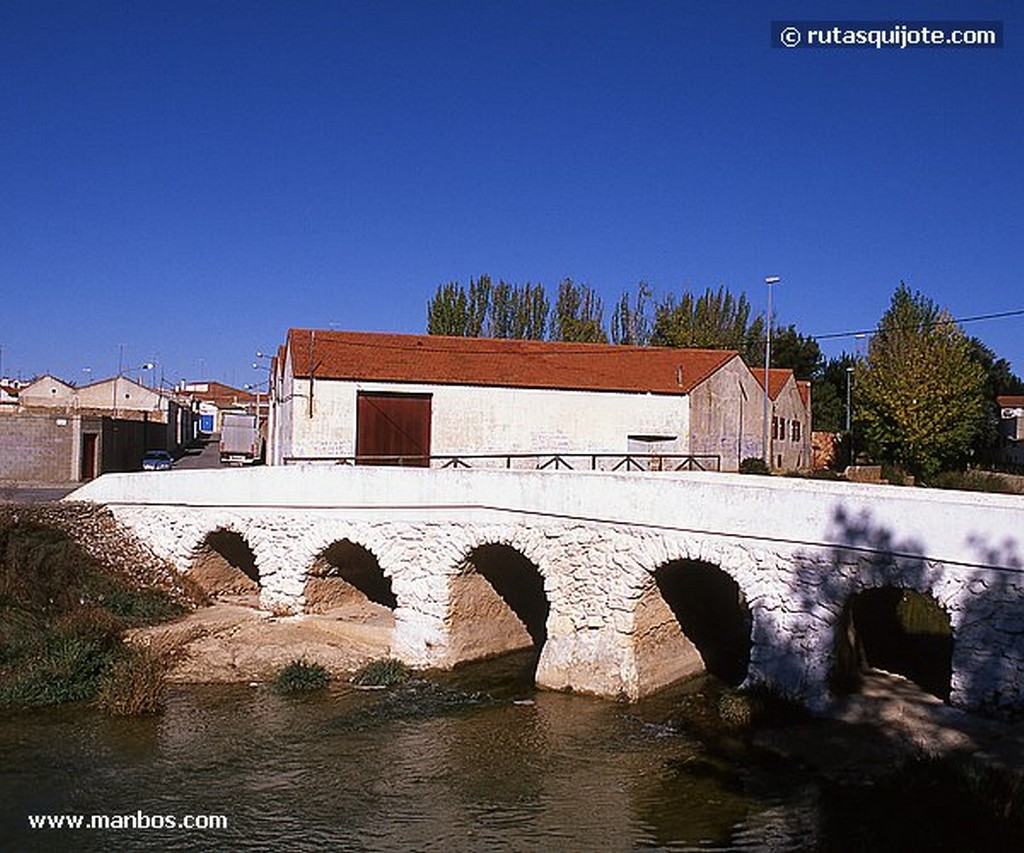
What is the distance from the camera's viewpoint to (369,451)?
2528 cm

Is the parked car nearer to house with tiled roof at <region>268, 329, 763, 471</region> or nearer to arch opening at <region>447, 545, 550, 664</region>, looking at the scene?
house with tiled roof at <region>268, 329, 763, 471</region>

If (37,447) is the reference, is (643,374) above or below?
above

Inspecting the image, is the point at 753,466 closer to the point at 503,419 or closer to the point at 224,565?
the point at 503,419

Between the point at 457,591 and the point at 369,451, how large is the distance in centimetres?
867

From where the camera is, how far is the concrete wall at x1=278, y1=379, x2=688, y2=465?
2481cm

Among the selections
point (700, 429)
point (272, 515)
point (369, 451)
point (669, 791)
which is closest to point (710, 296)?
point (700, 429)

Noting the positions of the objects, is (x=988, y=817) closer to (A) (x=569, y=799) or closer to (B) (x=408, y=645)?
(A) (x=569, y=799)

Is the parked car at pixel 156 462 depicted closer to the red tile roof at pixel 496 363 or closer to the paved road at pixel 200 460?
the paved road at pixel 200 460

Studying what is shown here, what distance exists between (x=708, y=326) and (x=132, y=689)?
41912 mm

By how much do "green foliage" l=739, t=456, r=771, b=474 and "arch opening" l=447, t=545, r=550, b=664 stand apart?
11.8m

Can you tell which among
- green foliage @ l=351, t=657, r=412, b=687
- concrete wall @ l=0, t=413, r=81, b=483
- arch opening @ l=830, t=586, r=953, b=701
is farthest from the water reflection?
concrete wall @ l=0, t=413, r=81, b=483

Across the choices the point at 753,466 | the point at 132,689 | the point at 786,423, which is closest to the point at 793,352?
the point at 786,423

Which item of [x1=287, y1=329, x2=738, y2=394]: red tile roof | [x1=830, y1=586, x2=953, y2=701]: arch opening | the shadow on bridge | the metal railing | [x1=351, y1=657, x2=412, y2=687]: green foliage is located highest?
[x1=287, y1=329, x2=738, y2=394]: red tile roof

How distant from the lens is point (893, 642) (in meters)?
17.7
